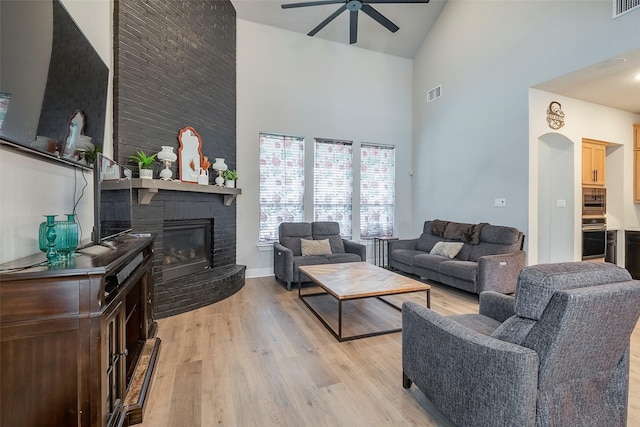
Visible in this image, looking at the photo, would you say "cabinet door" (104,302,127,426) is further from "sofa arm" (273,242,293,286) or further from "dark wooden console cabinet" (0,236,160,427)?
"sofa arm" (273,242,293,286)

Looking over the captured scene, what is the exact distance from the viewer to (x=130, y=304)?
2.13m

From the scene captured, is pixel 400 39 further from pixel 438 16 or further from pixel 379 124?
pixel 379 124

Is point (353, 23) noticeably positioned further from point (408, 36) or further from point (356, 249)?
point (356, 249)

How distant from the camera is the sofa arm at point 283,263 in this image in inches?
162

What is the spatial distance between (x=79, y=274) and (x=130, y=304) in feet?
3.83

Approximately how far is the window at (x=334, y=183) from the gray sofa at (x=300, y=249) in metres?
0.37

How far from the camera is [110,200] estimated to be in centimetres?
208

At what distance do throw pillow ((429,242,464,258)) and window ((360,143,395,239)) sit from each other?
52.8 inches

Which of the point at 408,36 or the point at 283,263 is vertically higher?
the point at 408,36

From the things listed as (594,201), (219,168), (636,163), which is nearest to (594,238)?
(594,201)

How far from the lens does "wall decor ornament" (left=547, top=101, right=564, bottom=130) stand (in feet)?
13.3

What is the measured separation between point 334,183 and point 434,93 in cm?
248

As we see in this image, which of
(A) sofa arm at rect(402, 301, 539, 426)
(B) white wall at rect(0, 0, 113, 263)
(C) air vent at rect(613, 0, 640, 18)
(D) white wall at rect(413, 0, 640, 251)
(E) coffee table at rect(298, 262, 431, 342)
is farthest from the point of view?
(D) white wall at rect(413, 0, 640, 251)

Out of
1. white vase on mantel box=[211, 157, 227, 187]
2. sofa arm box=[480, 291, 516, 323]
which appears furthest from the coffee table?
white vase on mantel box=[211, 157, 227, 187]
